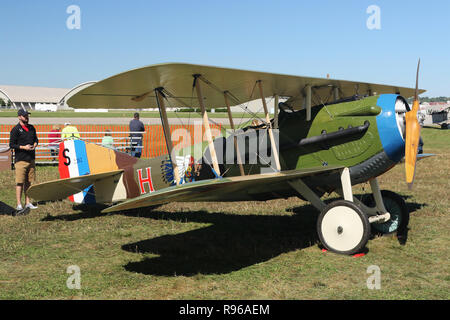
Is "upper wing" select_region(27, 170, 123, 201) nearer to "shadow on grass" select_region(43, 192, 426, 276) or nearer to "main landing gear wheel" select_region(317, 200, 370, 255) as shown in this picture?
"shadow on grass" select_region(43, 192, 426, 276)

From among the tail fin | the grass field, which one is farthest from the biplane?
the grass field

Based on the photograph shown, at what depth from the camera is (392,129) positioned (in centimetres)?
527

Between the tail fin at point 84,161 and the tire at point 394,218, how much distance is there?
14.7 ft

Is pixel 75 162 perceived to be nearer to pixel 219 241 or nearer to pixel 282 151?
pixel 219 241

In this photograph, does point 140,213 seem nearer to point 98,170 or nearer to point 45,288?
point 98,170

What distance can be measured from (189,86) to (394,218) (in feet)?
11.9

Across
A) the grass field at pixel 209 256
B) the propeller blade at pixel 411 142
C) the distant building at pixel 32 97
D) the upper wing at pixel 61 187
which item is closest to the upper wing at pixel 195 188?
the grass field at pixel 209 256

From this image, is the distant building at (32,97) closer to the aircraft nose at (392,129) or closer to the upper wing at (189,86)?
the upper wing at (189,86)

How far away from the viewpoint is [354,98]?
5852 mm

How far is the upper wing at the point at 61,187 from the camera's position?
5.97m

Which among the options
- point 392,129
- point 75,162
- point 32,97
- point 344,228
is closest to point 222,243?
point 344,228

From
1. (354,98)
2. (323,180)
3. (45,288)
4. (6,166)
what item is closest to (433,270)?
(323,180)
